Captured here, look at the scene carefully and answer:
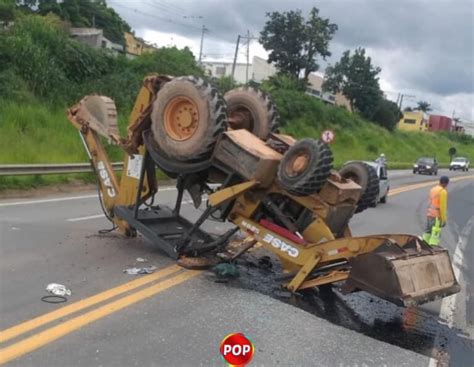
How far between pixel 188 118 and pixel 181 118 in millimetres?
118

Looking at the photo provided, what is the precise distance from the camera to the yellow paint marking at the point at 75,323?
4.16 metres

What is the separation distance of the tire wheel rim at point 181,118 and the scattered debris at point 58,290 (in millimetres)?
2195

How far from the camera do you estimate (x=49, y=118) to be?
20.1 metres

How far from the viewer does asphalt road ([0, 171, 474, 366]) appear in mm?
4438

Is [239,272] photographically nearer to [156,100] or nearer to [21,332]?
[156,100]

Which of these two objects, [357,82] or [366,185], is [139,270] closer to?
[366,185]

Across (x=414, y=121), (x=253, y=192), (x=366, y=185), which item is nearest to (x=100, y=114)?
(x=253, y=192)

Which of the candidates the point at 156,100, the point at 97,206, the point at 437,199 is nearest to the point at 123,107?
the point at 97,206

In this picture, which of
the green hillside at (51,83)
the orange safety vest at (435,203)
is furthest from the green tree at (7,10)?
the orange safety vest at (435,203)

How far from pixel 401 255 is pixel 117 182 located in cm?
428

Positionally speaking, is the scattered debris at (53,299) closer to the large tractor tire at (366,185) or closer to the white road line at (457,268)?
the large tractor tire at (366,185)

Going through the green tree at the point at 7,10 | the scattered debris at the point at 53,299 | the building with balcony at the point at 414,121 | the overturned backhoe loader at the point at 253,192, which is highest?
the green tree at the point at 7,10

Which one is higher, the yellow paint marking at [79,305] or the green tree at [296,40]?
the green tree at [296,40]

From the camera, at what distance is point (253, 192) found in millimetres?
6488
